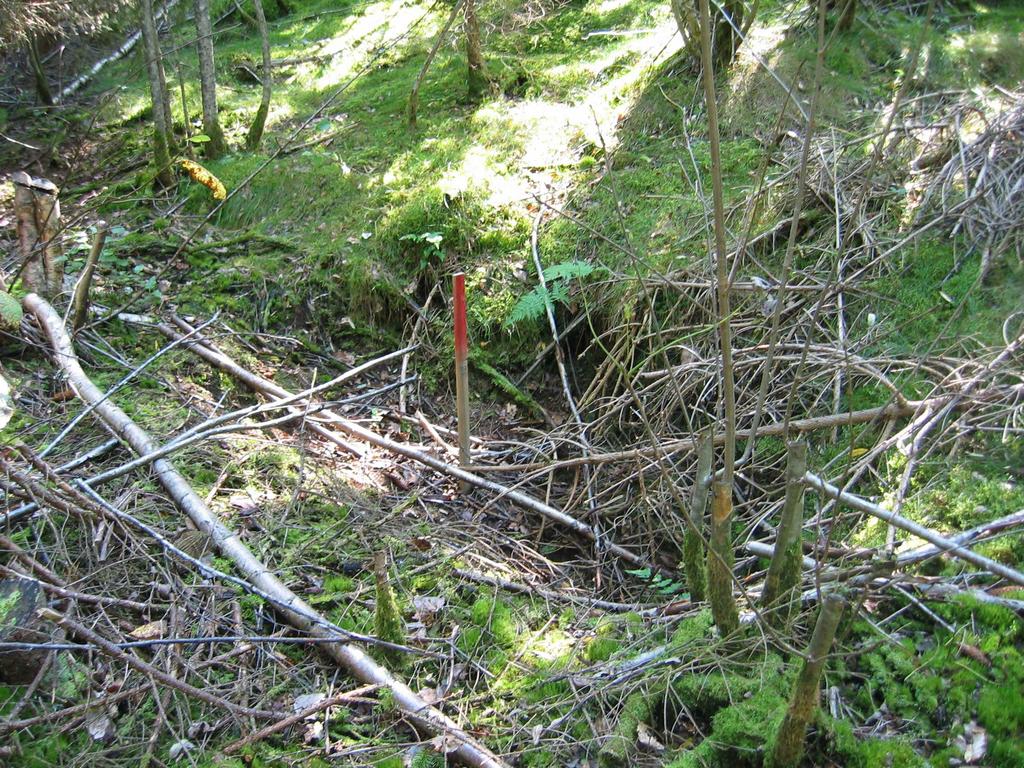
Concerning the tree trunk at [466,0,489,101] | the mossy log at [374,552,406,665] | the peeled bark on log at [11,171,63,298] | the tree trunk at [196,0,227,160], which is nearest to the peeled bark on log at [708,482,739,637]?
the mossy log at [374,552,406,665]

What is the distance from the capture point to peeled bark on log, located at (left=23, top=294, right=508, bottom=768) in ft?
8.21

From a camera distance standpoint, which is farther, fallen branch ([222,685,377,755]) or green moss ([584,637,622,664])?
green moss ([584,637,622,664])

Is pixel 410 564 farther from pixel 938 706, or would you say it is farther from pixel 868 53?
pixel 868 53

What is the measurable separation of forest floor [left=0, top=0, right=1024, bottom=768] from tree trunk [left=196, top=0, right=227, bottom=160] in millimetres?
255

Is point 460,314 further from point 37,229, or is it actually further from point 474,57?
point 474,57

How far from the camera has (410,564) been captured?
3412 millimetres

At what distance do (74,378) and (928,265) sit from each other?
185 inches

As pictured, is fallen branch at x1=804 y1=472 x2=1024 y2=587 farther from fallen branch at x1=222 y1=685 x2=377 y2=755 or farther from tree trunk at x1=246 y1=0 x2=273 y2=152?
tree trunk at x1=246 y1=0 x2=273 y2=152

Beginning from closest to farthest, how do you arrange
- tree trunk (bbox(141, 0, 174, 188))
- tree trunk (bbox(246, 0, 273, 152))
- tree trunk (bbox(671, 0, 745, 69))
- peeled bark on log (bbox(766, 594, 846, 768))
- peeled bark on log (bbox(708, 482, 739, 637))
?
peeled bark on log (bbox(766, 594, 846, 768)) < peeled bark on log (bbox(708, 482, 739, 637)) < tree trunk (bbox(671, 0, 745, 69)) < tree trunk (bbox(141, 0, 174, 188)) < tree trunk (bbox(246, 0, 273, 152))

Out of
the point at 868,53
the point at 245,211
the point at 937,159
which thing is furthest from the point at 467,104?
the point at 937,159

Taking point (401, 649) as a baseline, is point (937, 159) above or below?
above

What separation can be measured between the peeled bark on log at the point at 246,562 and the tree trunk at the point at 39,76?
4259mm

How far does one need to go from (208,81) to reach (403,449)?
4.22 m

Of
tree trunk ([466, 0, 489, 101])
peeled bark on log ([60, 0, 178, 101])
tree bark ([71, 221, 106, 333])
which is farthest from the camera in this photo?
peeled bark on log ([60, 0, 178, 101])
